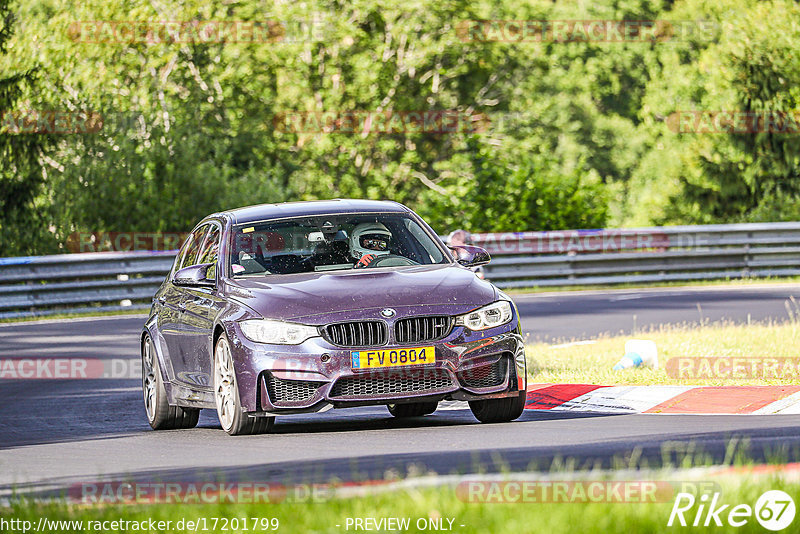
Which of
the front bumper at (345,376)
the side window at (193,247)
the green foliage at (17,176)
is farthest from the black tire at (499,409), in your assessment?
the green foliage at (17,176)

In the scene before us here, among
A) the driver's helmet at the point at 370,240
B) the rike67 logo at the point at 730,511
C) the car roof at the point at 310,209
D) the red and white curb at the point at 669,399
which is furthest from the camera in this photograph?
the car roof at the point at 310,209

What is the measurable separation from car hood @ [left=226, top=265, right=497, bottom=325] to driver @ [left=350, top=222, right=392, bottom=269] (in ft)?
1.52

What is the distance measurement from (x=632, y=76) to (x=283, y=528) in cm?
6497

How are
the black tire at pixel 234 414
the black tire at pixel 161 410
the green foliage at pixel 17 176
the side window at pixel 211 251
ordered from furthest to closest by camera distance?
the green foliage at pixel 17 176 < the black tire at pixel 161 410 < the side window at pixel 211 251 < the black tire at pixel 234 414

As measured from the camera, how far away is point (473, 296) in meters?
10.3

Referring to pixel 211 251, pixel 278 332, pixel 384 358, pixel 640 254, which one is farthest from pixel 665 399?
pixel 640 254

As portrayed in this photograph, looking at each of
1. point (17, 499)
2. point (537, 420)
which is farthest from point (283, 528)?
point (537, 420)

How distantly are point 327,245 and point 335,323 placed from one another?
138cm

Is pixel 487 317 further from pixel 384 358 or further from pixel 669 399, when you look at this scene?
pixel 669 399

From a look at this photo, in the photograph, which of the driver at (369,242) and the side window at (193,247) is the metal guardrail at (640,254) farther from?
the driver at (369,242)

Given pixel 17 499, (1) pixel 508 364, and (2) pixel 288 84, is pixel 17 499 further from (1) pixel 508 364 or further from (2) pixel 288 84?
(2) pixel 288 84

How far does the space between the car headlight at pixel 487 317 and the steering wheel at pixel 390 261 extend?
1023 mm

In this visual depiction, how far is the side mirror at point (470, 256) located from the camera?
1147 cm

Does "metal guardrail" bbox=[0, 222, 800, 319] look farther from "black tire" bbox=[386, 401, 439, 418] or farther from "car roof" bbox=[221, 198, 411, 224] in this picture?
"black tire" bbox=[386, 401, 439, 418]
